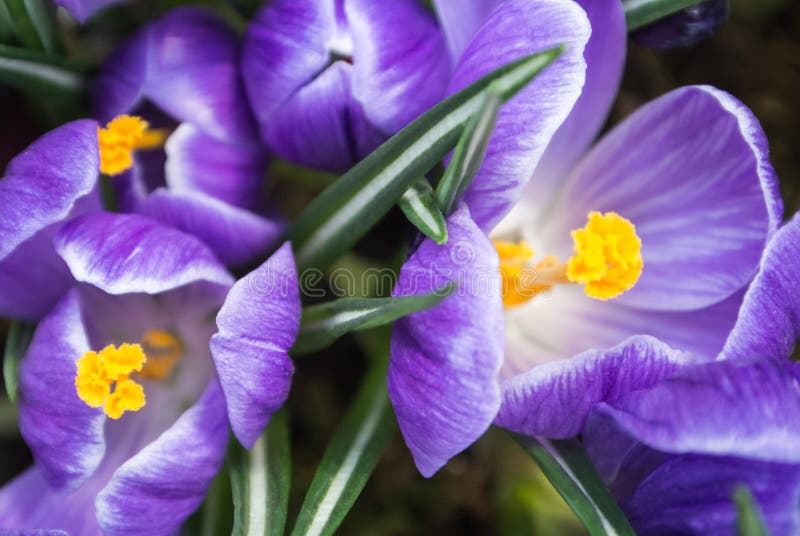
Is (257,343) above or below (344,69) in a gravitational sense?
below

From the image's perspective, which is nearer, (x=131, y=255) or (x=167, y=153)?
(x=131, y=255)

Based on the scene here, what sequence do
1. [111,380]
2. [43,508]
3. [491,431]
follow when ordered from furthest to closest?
1. [491,431]
2. [43,508]
3. [111,380]

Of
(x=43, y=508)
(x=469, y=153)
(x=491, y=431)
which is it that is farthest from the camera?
(x=491, y=431)

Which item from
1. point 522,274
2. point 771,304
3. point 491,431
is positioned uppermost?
point 771,304

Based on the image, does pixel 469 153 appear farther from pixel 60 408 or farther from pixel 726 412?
pixel 60 408

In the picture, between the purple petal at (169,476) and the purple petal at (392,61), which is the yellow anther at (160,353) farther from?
the purple petal at (392,61)

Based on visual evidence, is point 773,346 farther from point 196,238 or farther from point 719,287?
point 196,238

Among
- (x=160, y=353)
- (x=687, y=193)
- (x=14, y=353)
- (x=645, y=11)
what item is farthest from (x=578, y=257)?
(x=14, y=353)
